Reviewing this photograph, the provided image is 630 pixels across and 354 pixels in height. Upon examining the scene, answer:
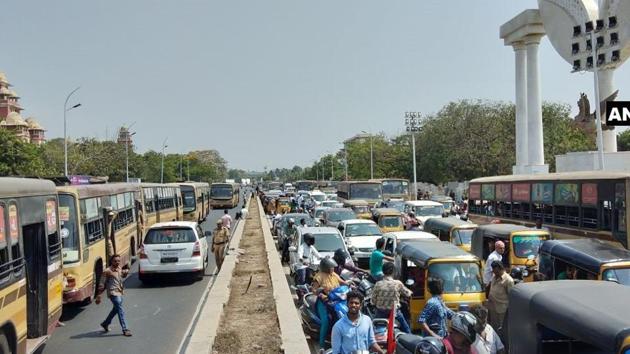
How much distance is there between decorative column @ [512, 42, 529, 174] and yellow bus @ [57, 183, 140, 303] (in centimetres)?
3622

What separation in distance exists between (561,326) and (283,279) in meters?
11.1

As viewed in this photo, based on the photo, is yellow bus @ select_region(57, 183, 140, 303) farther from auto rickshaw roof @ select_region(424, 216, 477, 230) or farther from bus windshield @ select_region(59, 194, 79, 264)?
auto rickshaw roof @ select_region(424, 216, 477, 230)

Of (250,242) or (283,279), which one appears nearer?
(283,279)

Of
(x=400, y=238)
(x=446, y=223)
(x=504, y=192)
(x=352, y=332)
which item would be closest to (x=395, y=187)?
(x=504, y=192)

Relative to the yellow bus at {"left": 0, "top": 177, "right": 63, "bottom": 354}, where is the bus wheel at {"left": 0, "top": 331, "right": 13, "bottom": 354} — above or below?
below

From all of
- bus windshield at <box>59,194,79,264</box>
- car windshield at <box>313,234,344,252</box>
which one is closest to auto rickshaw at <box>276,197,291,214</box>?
car windshield at <box>313,234,344,252</box>

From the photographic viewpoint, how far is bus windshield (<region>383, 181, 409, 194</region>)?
43125mm

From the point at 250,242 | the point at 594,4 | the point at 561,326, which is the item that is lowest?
the point at 250,242

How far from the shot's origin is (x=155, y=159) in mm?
101000

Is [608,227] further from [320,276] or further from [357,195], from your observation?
[357,195]

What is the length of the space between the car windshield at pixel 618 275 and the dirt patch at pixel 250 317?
16.2 ft

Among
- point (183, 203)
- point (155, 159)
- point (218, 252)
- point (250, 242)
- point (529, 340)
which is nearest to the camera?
point (529, 340)

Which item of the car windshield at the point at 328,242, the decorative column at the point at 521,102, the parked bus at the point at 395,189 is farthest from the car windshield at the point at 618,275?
the decorative column at the point at 521,102

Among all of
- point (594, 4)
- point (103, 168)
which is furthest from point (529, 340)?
point (103, 168)
